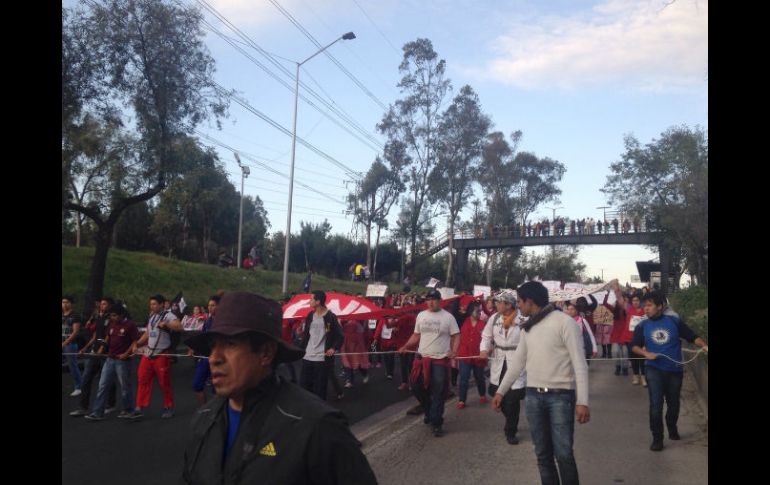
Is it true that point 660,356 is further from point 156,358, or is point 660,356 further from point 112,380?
point 112,380

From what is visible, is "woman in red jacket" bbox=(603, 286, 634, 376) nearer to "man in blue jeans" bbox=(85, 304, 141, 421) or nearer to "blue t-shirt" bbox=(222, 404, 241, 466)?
"man in blue jeans" bbox=(85, 304, 141, 421)

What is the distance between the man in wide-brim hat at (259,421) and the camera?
2127 millimetres

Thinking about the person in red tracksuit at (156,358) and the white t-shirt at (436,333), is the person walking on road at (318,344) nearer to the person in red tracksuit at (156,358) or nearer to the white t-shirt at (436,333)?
the white t-shirt at (436,333)

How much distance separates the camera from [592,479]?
6.64m

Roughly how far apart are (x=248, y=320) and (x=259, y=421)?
383mm

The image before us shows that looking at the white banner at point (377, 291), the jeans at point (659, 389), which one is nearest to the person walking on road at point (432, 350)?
the jeans at point (659, 389)

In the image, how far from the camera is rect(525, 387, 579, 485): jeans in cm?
524

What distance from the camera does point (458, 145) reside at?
4472 centimetres

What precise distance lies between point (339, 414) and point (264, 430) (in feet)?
0.79

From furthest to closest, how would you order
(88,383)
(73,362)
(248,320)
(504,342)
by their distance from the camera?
(73,362) → (88,383) → (504,342) → (248,320)

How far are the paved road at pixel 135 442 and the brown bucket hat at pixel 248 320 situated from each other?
4.18 metres

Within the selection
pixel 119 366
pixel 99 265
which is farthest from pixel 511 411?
pixel 99 265
